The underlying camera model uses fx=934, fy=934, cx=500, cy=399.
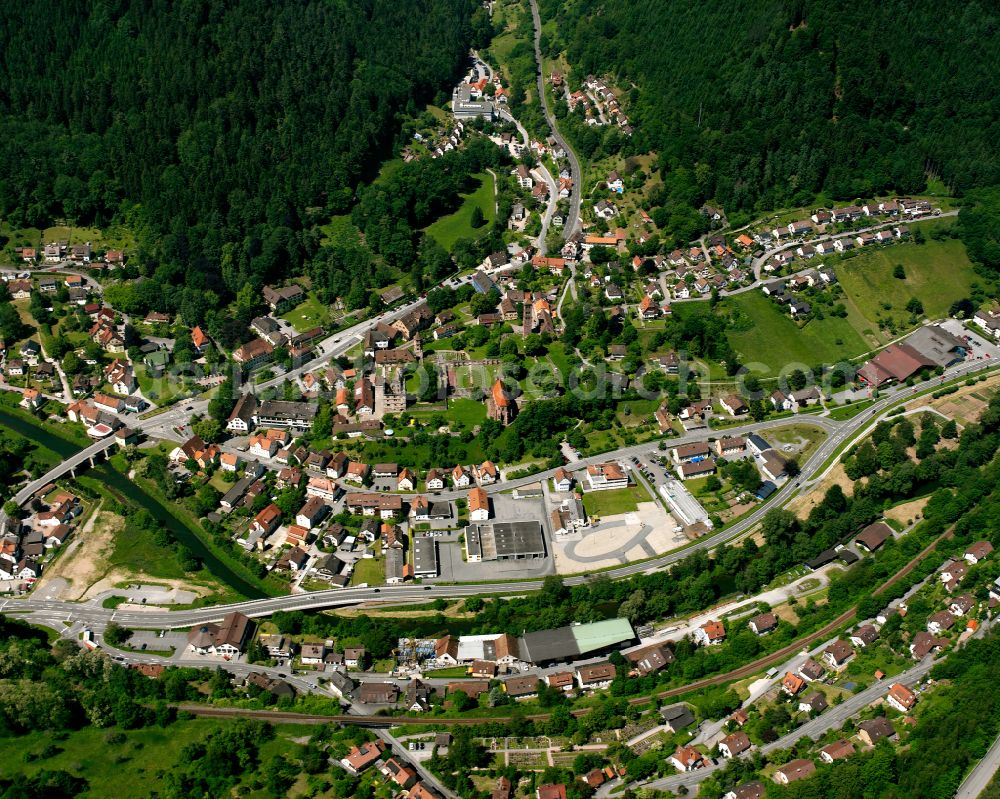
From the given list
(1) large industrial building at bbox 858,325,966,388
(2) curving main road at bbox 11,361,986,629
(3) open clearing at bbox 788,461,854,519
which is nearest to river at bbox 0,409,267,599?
(2) curving main road at bbox 11,361,986,629

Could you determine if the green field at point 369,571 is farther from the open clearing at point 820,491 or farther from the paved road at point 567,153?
the paved road at point 567,153

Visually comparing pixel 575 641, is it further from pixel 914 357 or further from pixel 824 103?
pixel 824 103

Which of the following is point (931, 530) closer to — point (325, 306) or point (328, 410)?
point (328, 410)

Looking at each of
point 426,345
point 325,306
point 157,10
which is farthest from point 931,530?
point 157,10

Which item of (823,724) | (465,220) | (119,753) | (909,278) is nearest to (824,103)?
(909,278)

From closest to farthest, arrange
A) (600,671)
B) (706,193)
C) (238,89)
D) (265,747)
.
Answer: (265,747) → (600,671) → (706,193) → (238,89)

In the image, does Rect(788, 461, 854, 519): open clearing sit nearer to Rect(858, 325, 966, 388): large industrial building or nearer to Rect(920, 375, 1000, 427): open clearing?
Rect(920, 375, 1000, 427): open clearing

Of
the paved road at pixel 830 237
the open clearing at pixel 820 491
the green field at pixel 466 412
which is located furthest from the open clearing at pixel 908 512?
the green field at pixel 466 412
